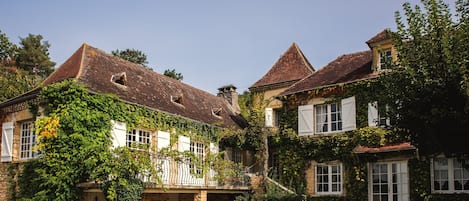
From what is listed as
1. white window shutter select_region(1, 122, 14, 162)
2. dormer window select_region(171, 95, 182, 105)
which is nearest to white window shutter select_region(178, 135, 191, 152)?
dormer window select_region(171, 95, 182, 105)

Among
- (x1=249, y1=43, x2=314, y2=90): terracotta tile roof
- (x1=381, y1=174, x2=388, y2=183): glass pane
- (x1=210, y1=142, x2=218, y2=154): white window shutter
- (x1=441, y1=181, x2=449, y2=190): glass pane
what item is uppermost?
(x1=249, y1=43, x2=314, y2=90): terracotta tile roof

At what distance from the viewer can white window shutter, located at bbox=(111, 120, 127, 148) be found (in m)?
16.0

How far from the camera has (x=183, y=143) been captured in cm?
1883

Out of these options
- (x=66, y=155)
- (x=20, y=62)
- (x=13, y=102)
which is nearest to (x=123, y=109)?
(x=66, y=155)

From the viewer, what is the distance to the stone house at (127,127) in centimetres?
1609

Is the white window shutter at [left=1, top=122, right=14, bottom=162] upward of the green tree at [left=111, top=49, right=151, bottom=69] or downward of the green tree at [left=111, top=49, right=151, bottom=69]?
downward

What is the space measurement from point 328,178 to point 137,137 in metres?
7.37

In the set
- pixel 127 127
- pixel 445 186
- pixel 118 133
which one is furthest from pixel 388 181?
pixel 118 133

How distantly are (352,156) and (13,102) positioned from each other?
483 inches

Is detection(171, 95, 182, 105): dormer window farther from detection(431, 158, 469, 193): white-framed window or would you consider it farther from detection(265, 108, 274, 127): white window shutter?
detection(431, 158, 469, 193): white-framed window

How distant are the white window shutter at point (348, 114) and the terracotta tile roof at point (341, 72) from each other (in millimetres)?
843

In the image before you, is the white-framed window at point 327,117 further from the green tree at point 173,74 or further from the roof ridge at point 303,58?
the green tree at point 173,74

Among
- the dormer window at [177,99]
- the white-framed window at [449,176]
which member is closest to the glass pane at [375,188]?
the white-framed window at [449,176]

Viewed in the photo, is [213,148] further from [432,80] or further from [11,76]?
[11,76]
